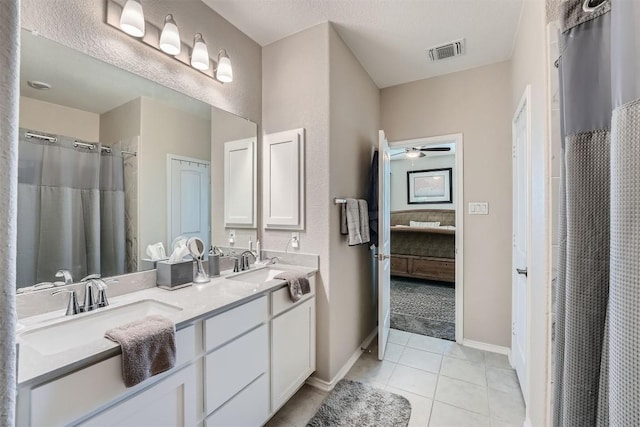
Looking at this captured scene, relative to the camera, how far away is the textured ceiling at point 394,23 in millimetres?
1830

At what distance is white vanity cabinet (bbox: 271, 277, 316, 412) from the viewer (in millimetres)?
1621

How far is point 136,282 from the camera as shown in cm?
149

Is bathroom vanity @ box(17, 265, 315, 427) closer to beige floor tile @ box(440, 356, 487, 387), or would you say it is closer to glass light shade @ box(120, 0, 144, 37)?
beige floor tile @ box(440, 356, 487, 387)

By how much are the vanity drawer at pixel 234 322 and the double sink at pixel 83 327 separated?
0.60 feet

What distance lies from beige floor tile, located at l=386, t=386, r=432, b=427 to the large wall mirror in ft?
5.65

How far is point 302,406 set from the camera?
1.84m

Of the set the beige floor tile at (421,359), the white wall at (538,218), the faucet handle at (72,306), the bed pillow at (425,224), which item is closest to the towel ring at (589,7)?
the white wall at (538,218)

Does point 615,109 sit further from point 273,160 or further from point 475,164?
point 475,164

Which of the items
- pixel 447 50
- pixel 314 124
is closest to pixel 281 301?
pixel 314 124

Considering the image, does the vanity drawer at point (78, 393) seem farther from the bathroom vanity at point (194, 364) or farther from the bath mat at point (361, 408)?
the bath mat at point (361, 408)

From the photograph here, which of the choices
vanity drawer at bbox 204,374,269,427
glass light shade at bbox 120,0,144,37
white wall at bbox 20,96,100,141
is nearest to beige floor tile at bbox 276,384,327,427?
vanity drawer at bbox 204,374,269,427

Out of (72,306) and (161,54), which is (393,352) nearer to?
(72,306)

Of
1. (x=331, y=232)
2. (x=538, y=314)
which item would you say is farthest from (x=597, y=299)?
(x=331, y=232)

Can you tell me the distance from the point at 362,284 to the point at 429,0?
2.27 m
